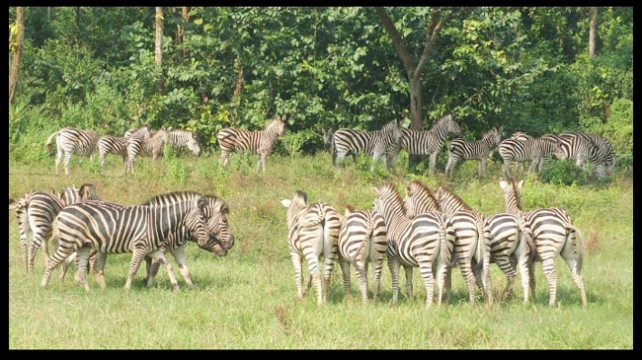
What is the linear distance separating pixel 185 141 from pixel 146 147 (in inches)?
45.3

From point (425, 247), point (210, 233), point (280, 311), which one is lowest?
point (280, 311)

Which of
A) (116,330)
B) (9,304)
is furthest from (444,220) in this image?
(9,304)

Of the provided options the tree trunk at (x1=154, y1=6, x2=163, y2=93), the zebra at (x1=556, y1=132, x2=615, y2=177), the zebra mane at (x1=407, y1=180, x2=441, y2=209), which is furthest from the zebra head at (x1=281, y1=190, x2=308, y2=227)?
the tree trunk at (x1=154, y1=6, x2=163, y2=93)

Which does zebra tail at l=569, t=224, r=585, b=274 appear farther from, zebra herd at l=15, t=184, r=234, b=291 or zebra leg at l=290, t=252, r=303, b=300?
zebra herd at l=15, t=184, r=234, b=291

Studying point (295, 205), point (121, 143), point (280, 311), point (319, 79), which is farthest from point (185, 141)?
point (280, 311)

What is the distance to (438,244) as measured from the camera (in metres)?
10.1

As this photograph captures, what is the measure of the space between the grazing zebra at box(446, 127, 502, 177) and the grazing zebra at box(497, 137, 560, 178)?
28 centimetres

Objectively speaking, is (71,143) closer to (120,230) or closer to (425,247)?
(120,230)

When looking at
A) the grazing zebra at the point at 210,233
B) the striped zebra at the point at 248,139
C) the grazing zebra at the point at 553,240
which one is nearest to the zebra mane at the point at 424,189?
the grazing zebra at the point at 553,240

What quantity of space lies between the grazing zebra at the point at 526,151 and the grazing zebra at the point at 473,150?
0.28 meters

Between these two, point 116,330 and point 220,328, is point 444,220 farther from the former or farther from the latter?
point 116,330

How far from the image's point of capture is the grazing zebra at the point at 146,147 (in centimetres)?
1997

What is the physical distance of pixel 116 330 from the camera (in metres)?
9.19

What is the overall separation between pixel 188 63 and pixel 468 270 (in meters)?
15.3
